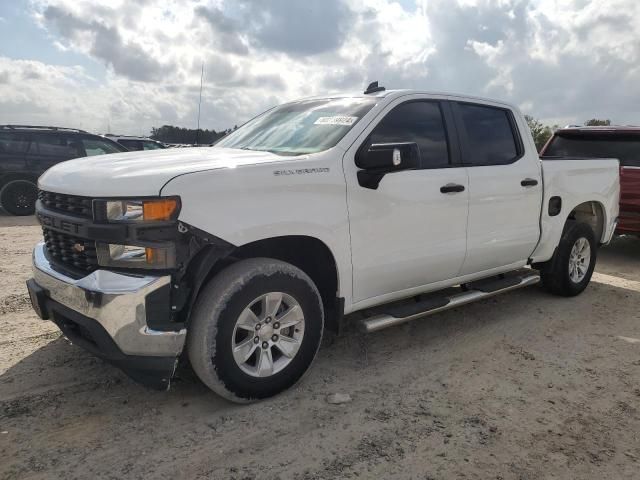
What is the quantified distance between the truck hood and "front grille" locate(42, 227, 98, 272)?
266 millimetres

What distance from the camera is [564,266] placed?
5.39 meters

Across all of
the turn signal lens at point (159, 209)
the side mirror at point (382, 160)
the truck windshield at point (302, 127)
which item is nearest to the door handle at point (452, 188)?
the side mirror at point (382, 160)

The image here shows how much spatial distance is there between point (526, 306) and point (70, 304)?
419 centimetres

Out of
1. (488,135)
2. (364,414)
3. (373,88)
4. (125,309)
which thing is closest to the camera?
(125,309)

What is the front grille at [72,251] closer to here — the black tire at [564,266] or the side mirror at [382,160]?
the side mirror at [382,160]

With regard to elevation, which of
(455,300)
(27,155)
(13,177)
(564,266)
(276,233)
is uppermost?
(27,155)

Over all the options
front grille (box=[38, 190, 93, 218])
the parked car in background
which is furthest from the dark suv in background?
front grille (box=[38, 190, 93, 218])

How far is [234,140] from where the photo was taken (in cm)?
431

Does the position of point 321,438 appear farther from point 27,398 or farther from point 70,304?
point 27,398

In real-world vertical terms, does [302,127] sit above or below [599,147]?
below

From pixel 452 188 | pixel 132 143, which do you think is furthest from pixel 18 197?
pixel 452 188

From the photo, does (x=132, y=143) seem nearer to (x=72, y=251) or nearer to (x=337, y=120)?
(x=337, y=120)

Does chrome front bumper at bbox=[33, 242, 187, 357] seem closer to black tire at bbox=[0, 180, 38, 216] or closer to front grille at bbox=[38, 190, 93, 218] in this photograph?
front grille at bbox=[38, 190, 93, 218]

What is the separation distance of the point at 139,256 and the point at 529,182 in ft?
11.3
